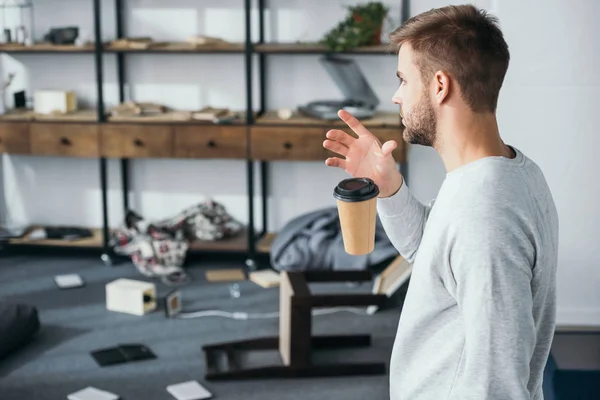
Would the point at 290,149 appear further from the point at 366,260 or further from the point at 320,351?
the point at 320,351

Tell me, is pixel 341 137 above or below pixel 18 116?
above

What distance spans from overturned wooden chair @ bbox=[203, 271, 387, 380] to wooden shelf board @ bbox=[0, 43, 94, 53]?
193cm

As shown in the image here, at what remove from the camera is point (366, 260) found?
4.50m

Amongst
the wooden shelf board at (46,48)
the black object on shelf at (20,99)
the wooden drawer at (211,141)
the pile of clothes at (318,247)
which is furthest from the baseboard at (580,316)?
the black object on shelf at (20,99)

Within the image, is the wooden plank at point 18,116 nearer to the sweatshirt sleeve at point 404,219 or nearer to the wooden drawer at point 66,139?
the wooden drawer at point 66,139

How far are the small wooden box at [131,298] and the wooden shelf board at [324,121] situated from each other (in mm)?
1081

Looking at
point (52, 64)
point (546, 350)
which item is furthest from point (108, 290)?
point (546, 350)

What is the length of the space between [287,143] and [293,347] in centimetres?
145

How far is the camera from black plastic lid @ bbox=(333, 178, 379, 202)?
1.72m

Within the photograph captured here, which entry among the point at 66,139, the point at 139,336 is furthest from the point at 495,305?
the point at 66,139

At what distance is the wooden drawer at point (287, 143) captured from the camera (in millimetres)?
4590

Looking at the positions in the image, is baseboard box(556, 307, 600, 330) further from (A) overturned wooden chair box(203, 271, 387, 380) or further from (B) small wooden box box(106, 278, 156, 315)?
(B) small wooden box box(106, 278, 156, 315)

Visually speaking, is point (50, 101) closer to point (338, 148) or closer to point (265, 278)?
point (265, 278)

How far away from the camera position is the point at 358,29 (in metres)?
4.56
